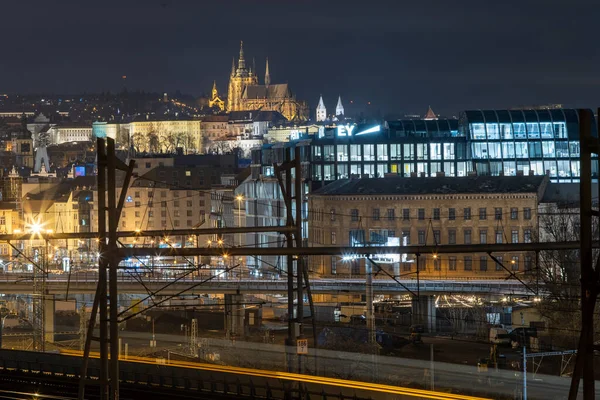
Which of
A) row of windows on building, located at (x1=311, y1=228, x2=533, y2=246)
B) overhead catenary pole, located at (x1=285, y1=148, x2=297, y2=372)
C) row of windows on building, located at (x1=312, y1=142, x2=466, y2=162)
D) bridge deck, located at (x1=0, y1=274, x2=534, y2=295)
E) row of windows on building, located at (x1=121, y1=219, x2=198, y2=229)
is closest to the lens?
overhead catenary pole, located at (x1=285, y1=148, x2=297, y2=372)

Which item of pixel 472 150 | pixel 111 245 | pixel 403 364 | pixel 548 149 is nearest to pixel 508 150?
pixel 472 150

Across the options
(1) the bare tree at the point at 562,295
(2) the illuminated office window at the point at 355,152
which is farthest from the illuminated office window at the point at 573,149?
(1) the bare tree at the point at 562,295

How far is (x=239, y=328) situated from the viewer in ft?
141

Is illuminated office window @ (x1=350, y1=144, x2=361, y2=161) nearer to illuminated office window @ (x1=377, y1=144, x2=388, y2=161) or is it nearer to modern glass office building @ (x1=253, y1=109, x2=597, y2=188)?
modern glass office building @ (x1=253, y1=109, x2=597, y2=188)

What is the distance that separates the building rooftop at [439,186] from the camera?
49.7m

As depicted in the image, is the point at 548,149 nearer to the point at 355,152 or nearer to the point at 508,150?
the point at 508,150

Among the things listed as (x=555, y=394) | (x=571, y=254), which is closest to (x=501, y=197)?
(x=571, y=254)

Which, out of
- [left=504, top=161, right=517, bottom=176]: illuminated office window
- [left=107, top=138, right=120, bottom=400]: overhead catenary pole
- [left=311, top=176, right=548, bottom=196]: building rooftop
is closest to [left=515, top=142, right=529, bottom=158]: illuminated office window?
[left=504, top=161, right=517, bottom=176]: illuminated office window

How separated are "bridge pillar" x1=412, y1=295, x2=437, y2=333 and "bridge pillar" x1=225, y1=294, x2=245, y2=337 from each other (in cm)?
565

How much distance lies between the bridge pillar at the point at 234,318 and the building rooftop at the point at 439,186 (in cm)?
894

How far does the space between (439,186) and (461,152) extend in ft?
49.6

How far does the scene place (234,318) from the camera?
43.8 m

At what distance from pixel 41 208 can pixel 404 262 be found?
175 ft

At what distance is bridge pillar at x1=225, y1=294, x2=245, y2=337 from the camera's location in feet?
139
